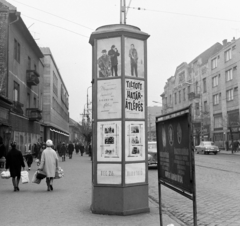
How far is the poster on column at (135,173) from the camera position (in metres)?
6.82

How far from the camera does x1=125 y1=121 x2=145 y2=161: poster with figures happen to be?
6.87 meters

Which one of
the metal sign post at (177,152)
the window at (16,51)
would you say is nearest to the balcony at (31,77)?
the window at (16,51)

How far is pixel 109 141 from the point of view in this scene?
6.93m

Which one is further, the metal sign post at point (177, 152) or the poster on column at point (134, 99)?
the poster on column at point (134, 99)

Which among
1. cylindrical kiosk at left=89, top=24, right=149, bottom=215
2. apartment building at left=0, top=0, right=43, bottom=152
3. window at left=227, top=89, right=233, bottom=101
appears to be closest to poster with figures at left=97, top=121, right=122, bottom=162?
cylindrical kiosk at left=89, top=24, right=149, bottom=215

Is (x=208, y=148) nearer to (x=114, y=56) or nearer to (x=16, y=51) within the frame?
(x=16, y=51)

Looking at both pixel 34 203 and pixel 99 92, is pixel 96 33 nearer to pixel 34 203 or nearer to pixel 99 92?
pixel 99 92

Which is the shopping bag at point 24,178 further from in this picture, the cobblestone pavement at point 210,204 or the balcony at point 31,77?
the balcony at point 31,77

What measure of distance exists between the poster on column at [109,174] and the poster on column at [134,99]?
3.54ft

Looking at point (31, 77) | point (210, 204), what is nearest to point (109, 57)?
point (210, 204)

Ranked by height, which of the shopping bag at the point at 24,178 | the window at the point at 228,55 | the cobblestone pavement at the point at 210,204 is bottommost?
the cobblestone pavement at the point at 210,204

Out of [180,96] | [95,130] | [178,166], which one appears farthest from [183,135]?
[180,96]

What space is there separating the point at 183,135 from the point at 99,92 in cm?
308

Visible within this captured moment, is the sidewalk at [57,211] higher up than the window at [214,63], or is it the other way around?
the window at [214,63]
